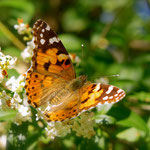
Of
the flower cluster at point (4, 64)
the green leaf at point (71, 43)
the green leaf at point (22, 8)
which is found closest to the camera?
the flower cluster at point (4, 64)

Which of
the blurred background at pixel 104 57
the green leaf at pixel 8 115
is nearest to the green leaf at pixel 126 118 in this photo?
the blurred background at pixel 104 57

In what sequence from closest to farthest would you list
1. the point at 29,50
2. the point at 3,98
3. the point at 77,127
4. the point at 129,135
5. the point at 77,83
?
the point at 3,98 < the point at 77,127 < the point at 77,83 < the point at 129,135 < the point at 29,50

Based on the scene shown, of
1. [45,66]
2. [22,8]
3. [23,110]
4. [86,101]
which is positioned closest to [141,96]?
[86,101]

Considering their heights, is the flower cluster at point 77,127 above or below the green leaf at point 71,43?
below

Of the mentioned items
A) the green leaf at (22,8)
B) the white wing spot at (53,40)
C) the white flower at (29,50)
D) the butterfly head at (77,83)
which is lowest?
the butterfly head at (77,83)

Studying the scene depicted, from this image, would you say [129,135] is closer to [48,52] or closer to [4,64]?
[48,52]

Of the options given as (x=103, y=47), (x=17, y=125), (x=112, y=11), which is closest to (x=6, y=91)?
(x=17, y=125)

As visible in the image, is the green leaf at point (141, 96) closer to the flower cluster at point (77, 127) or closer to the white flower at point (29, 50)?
the flower cluster at point (77, 127)

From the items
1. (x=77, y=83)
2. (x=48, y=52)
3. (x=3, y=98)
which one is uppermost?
(x=48, y=52)
